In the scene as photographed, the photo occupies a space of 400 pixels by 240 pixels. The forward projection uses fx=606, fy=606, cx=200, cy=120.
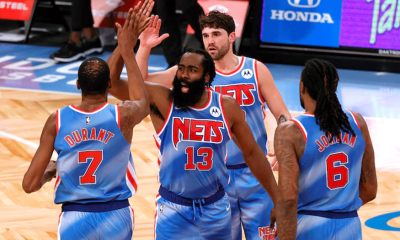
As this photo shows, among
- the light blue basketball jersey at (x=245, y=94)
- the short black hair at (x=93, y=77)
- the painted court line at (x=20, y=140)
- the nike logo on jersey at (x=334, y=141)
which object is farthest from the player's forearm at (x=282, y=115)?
the painted court line at (x=20, y=140)

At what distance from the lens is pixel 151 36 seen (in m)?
4.05

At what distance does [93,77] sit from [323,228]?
1513 mm

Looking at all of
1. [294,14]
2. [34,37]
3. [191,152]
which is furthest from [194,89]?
[34,37]

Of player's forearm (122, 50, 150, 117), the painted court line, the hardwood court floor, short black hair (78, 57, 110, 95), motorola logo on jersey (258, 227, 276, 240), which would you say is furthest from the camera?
the painted court line

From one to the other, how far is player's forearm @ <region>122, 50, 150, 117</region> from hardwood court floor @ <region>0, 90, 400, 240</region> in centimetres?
193

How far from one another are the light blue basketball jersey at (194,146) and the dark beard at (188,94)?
0.04 m

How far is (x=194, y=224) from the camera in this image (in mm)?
3609

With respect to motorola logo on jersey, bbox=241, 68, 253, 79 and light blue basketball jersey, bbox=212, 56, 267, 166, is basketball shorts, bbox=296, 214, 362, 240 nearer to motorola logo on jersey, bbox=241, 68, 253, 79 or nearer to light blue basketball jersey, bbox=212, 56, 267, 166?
light blue basketball jersey, bbox=212, 56, 267, 166

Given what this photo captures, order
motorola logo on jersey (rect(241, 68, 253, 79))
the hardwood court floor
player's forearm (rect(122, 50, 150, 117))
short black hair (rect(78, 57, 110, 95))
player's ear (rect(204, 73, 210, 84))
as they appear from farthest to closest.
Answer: the hardwood court floor → motorola logo on jersey (rect(241, 68, 253, 79)) → player's ear (rect(204, 73, 210, 84)) → player's forearm (rect(122, 50, 150, 117)) → short black hair (rect(78, 57, 110, 95))

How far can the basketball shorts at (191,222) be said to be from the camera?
11.8ft

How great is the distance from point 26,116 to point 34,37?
→ 4.61m

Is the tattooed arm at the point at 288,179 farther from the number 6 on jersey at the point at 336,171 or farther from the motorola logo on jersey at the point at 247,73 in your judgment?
the motorola logo on jersey at the point at 247,73

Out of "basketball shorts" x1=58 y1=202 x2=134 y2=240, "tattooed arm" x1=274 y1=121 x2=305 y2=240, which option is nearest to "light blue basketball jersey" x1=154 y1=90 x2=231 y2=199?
"basketball shorts" x1=58 y1=202 x2=134 y2=240

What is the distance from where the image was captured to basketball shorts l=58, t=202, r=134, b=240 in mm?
3396
